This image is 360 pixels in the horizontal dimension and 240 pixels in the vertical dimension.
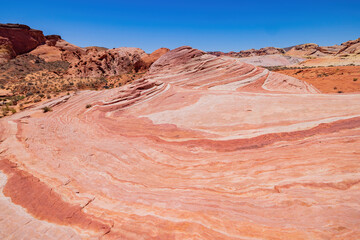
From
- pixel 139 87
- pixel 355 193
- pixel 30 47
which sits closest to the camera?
pixel 355 193

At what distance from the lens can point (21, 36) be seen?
2277 inches

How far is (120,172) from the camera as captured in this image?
12.8 ft

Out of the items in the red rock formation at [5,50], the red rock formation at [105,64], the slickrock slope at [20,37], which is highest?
the slickrock slope at [20,37]

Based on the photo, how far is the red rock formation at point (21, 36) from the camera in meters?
55.2

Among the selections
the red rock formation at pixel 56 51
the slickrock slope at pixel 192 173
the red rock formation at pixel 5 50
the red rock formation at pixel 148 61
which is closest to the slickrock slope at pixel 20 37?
the red rock formation at pixel 5 50

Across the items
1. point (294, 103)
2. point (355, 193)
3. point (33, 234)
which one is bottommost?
point (33, 234)

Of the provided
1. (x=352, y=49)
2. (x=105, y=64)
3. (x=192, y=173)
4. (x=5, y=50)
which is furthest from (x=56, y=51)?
(x=352, y=49)

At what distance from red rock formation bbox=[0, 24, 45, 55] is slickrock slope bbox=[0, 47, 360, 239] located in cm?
7175

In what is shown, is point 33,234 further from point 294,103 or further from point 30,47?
point 30,47

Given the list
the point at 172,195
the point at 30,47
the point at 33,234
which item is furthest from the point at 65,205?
the point at 30,47

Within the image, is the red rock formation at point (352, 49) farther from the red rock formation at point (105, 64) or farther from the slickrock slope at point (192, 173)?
the slickrock slope at point (192, 173)

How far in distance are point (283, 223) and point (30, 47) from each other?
83133 millimetres

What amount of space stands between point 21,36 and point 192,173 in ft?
268

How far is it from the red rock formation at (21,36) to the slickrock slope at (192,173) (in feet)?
235
